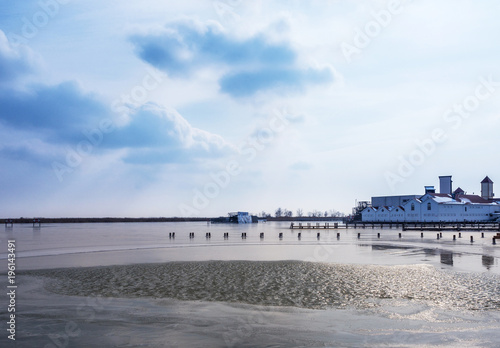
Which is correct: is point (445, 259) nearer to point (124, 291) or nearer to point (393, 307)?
point (393, 307)

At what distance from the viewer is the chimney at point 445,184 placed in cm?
12682

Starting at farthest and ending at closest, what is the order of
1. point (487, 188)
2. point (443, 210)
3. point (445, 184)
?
point (487, 188) → point (445, 184) → point (443, 210)

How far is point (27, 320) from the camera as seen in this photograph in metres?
12.7

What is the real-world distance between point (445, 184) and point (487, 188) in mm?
20504

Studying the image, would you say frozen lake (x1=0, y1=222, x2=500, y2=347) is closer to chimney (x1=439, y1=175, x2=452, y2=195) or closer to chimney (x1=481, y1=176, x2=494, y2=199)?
chimney (x1=439, y1=175, x2=452, y2=195)

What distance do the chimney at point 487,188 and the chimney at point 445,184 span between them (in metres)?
19.1

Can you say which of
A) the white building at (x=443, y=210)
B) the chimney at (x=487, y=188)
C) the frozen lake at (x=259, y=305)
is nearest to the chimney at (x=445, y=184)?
the white building at (x=443, y=210)

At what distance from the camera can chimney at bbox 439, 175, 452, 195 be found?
416 feet

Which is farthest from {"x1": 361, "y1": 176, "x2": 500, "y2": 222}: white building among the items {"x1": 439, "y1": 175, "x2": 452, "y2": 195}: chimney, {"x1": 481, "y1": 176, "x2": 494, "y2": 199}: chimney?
{"x1": 481, "y1": 176, "x2": 494, "y2": 199}: chimney

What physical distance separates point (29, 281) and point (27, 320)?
977cm

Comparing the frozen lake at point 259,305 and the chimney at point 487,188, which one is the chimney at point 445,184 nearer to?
the chimney at point 487,188

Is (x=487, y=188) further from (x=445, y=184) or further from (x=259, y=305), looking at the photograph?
(x=259, y=305)

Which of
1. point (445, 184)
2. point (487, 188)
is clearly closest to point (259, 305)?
point (445, 184)

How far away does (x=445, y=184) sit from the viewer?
12862 cm
